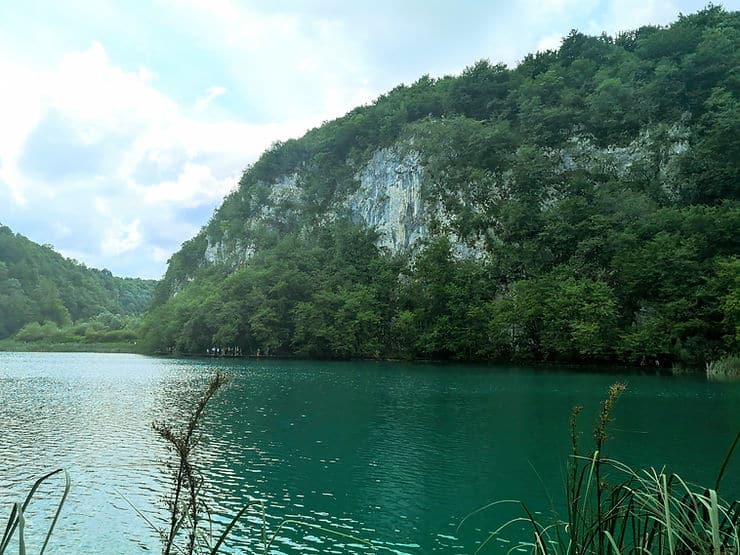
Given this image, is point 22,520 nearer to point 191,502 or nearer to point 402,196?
point 191,502

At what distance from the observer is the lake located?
10.9 m

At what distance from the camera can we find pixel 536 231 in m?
61.5

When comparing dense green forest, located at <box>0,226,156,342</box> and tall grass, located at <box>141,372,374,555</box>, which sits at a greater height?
dense green forest, located at <box>0,226,156,342</box>

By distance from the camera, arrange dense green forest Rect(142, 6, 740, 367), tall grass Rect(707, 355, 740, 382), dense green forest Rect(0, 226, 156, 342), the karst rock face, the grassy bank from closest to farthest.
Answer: tall grass Rect(707, 355, 740, 382), dense green forest Rect(142, 6, 740, 367), the karst rock face, the grassy bank, dense green forest Rect(0, 226, 156, 342)

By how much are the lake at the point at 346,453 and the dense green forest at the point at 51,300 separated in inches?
3643

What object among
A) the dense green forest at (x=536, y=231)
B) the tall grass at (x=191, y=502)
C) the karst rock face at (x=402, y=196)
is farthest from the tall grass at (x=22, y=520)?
the karst rock face at (x=402, y=196)

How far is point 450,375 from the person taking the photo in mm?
42688

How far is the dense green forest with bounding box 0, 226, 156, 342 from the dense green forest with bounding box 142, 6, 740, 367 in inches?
1472

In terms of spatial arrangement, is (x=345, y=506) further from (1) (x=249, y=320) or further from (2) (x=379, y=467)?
(1) (x=249, y=320)

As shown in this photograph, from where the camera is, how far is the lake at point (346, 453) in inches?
430

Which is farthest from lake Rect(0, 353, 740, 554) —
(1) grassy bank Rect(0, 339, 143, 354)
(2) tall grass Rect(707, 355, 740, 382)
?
(1) grassy bank Rect(0, 339, 143, 354)

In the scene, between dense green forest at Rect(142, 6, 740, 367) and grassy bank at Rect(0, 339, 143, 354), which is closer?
dense green forest at Rect(142, 6, 740, 367)

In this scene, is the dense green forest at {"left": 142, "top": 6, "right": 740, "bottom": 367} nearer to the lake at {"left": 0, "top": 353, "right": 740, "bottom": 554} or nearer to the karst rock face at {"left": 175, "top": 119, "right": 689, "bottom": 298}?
the karst rock face at {"left": 175, "top": 119, "right": 689, "bottom": 298}

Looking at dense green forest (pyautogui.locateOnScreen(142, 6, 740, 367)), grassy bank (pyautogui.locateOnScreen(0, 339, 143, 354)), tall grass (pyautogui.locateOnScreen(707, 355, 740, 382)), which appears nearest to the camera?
tall grass (pyautogui.locateOnScreen(707, 355, 740, 382))
